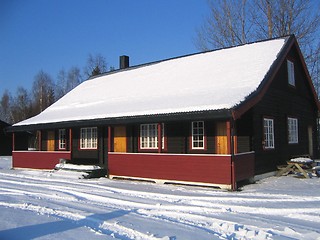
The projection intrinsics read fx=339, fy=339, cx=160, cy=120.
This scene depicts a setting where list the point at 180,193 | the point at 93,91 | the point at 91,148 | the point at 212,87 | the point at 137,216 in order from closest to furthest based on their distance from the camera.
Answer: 1. the point at 137,216
2. the point at 180,193
3. the point at 212,87
4. the point at 91,148
5. the point at 93,91

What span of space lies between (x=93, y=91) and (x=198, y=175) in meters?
11.5

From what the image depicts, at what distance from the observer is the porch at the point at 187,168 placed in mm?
11173

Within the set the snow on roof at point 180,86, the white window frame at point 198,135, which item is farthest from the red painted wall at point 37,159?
the white window frame at point 198,135

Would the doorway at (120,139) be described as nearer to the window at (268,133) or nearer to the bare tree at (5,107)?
the window at (268,133)

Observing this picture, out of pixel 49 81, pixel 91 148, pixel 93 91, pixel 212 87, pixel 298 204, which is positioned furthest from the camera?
pixel 49 81

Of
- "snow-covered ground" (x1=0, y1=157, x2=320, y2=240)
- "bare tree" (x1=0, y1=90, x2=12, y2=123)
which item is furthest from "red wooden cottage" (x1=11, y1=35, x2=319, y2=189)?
"bare tree" (x1=0, y1=90, x2=12, y2=123)

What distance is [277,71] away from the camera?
47.6ft

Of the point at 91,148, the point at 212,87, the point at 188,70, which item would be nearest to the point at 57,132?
the point at 91,148

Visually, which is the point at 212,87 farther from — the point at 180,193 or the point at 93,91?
the point at 93,91

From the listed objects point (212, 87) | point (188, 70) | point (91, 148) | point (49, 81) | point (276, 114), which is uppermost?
point (49, 81)

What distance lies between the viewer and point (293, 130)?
16.7 meters

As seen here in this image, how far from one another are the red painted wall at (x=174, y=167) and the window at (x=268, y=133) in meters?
3.60

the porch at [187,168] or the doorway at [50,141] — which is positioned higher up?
the doorway at [50,141]

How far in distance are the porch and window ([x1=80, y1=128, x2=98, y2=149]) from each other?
9.59 feet
